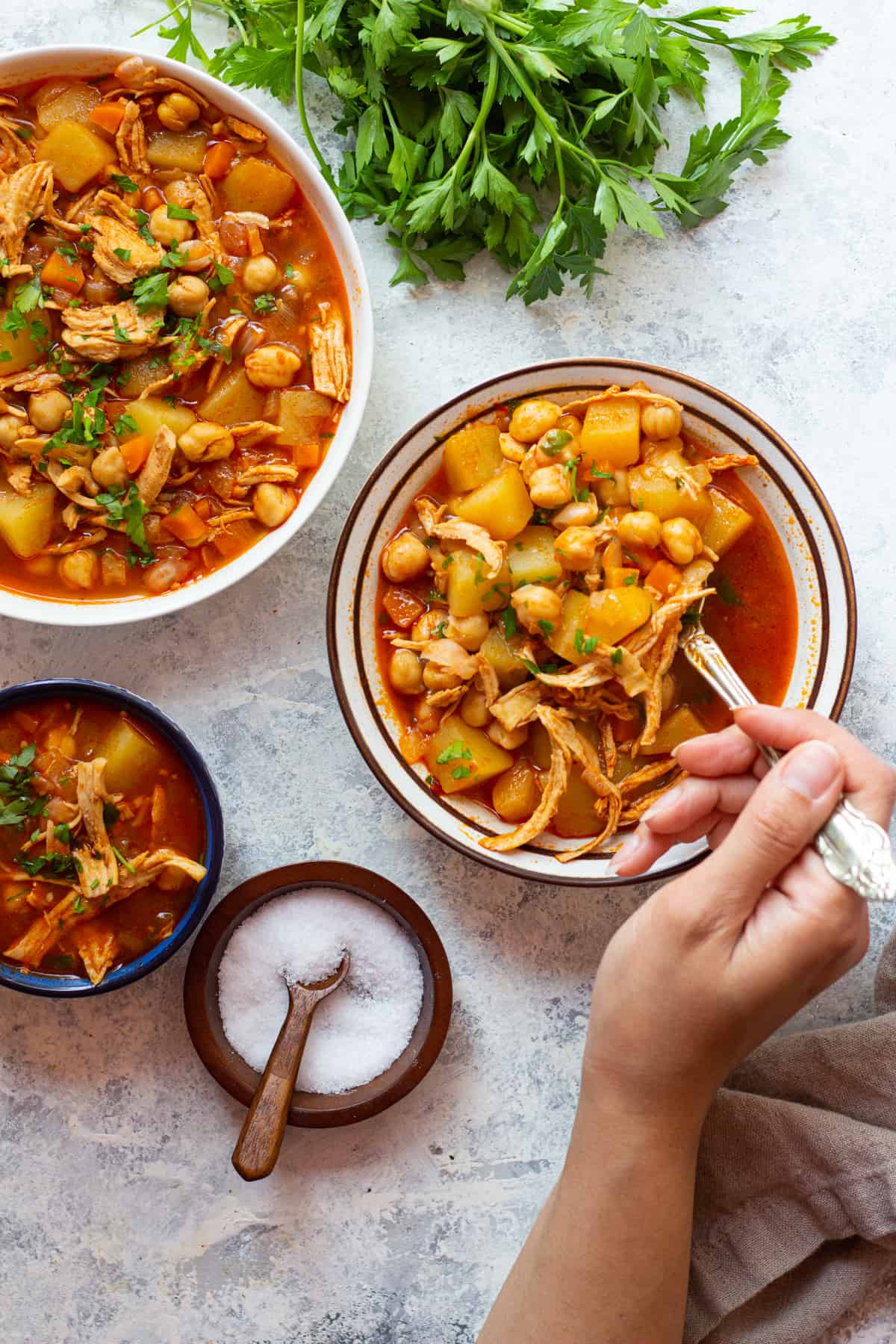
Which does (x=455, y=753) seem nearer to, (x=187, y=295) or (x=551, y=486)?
(x=551, y=486)

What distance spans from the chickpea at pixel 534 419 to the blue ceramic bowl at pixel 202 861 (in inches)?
49.1

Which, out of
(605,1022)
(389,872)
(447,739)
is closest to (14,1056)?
(389,872)

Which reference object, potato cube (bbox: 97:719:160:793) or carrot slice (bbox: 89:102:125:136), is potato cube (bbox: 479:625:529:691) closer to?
potato cube (bbox: 97:719:160:793)

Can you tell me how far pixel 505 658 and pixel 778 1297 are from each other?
200 cm

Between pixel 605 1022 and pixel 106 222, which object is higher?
pixel 106 222

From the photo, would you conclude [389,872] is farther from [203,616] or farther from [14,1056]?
[14,1056]

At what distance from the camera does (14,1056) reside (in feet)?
11.0

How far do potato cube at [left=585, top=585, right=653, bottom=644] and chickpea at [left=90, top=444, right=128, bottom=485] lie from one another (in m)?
1.32

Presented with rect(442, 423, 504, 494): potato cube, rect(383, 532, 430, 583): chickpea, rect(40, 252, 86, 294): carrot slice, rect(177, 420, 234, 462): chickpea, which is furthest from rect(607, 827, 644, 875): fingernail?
rect(40, 252, 86, 294): carrot slice

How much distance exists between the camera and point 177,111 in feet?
9.70

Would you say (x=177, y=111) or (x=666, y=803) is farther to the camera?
(x=177, y=111)

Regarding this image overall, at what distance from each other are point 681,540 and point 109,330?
5.31 feet

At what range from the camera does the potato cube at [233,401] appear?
3.07 meters

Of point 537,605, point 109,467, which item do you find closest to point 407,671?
point 537,605
